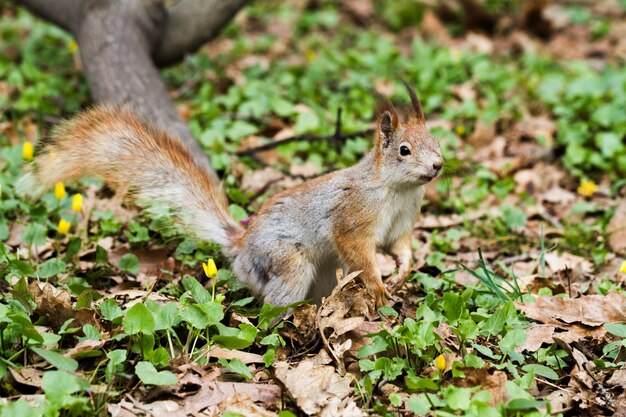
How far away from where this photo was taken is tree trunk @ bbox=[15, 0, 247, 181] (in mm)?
5195

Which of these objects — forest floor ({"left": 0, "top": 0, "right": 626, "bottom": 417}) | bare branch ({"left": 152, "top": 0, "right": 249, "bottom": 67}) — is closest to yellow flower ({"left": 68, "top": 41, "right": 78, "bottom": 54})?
forest floor ({"left": 0, "top": 0, "right": 626, "bottom": 417})

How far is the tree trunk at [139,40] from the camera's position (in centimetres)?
520

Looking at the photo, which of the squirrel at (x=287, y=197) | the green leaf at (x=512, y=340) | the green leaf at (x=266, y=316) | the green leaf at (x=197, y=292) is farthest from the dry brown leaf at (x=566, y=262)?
the green leaf at (x=197, y=292)

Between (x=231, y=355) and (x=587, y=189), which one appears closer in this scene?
(x=231, y=355)

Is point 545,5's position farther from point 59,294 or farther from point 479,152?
point 59,294

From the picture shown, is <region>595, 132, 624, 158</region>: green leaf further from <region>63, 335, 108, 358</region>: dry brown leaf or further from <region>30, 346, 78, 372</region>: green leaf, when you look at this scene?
<region>30, 346, 78, 372</region>: green leaf

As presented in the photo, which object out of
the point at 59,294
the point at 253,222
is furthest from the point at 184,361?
the point at 253,222

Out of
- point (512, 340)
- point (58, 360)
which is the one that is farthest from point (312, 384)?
point (58, 360)

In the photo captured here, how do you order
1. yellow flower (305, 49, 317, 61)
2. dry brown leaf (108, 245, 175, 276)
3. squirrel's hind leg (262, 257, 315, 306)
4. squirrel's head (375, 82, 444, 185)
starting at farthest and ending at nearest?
yellow flower (305, 49, 317, 61)
dry brown leaf (108, 245, 175, 276)
squirrel's hind leg (262, 257, 315, 306)
squirrel's head (375, 82, 444, 185)

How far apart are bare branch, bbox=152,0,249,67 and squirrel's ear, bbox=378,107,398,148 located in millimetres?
3002

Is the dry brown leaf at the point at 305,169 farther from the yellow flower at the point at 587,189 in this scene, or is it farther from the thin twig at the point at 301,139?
the yellow flower at the point at 587,189

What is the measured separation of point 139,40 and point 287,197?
2.46m

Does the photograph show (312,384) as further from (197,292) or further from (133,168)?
(133,168)

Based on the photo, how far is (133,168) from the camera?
389 centimetres
